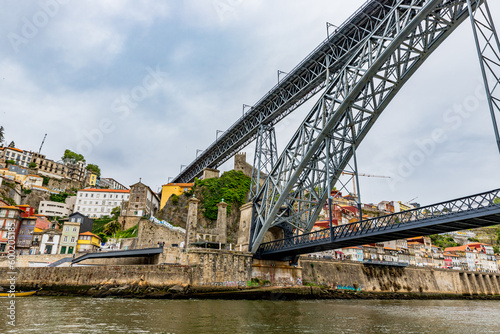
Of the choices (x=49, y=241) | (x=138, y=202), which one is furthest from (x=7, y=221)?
(x=138, y=202)

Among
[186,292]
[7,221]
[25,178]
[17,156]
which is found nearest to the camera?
[186,292]

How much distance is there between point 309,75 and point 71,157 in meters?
67.5

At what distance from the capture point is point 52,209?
53.2 m

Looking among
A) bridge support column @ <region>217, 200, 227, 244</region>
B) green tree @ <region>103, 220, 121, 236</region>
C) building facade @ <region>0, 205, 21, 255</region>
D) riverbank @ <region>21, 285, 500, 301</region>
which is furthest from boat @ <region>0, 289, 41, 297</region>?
green tree @ <region>103, 220, 121, 236</region>

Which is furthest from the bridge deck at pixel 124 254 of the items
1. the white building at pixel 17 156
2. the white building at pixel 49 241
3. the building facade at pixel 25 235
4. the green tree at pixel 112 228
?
the white building at pixel 17 156

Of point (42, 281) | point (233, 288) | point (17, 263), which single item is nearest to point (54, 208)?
point (17, 263)

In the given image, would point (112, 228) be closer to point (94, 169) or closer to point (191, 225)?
point (191, 225)

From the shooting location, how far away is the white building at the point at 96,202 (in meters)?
56.1

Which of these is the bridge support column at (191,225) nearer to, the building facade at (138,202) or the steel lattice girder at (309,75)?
the steel lattice girder at (309,75)

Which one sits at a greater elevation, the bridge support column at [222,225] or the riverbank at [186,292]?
the bridge support column at [222,225]

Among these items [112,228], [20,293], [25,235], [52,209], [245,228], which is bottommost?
[20,293]

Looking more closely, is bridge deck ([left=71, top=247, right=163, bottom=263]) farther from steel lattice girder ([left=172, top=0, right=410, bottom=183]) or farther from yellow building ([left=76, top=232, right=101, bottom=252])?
steel lattice girder ([left=172, top=0, right=410, bottom=183])

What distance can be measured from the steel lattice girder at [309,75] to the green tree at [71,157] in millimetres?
54264

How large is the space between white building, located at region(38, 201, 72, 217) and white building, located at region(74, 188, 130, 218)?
6.18 feet
